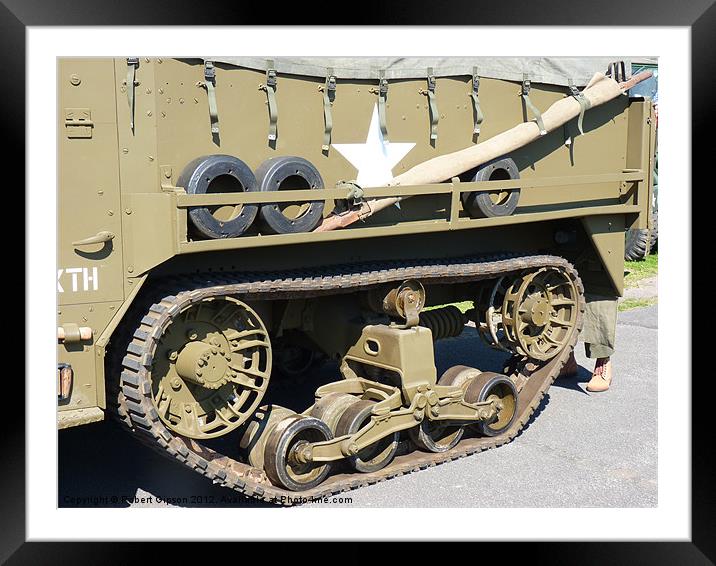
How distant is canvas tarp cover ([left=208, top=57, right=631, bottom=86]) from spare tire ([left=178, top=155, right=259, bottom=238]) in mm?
614

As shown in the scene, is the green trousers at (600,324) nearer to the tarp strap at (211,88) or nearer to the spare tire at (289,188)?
the spare tire at (289,188)

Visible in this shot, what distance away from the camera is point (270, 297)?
5516 mm

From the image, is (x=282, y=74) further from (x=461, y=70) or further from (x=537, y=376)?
(x=537, y=376)

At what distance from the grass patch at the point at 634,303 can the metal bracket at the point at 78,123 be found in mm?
8194

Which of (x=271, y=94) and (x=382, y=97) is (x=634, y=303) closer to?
(x=382, y=97)

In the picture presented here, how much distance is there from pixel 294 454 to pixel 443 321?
6.55ft

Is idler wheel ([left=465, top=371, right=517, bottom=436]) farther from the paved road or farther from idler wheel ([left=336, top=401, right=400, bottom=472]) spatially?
idler wheel ([left=336, top=401, right=400, bottom=472])

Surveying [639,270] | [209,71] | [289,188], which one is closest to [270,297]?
[289,188]

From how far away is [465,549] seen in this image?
4816 millimetres

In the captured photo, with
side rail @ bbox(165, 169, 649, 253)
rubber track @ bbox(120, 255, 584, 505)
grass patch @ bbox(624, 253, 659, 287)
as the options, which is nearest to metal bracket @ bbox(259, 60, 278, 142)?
side rail @ bbox(165, 169, 649, 253)

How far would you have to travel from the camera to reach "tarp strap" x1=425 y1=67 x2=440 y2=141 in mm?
6137

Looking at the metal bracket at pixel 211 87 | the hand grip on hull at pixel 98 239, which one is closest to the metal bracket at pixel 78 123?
the hand grip on hull at pixel 98 239
